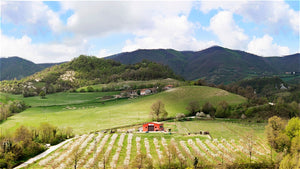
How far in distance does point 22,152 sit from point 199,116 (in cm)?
7088

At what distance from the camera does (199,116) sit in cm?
10494

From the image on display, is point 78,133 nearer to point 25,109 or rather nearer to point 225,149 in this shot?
point 225,149

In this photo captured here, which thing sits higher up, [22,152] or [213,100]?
[213,100]

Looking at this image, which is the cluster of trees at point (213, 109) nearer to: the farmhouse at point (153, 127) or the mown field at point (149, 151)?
the farmhouse at point (153, 127)

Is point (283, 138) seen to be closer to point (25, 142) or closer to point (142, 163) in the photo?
point (142, 163)

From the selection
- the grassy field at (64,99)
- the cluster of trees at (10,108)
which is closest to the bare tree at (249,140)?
the grassy field at (64,99)

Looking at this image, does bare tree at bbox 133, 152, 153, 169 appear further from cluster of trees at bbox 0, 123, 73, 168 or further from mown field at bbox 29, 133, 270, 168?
cluster of trees at bbox 0, 123, 73, 168

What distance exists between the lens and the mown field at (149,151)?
5153 cm

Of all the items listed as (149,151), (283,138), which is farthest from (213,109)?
(149,151)

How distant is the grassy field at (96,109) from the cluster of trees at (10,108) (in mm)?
3184

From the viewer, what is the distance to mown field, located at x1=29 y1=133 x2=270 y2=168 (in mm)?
51531

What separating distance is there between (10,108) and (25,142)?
65321 mm

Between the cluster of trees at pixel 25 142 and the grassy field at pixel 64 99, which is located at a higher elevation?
the grassy field at pixel 64 99

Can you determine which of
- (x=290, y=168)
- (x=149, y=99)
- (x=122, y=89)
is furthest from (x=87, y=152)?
(x=122, y=89)
